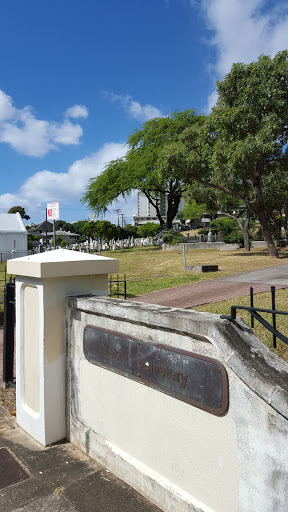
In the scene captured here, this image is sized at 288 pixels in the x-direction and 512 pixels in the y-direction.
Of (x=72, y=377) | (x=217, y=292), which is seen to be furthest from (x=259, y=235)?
(x=72, y=377)

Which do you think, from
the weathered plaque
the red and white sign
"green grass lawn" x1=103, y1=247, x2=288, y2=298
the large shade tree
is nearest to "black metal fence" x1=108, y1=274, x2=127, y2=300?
"green grass lawn" x1=103, y1=247, x2=288, y2=298

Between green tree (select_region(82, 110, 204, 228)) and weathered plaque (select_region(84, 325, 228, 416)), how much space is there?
Result: 37.5 m

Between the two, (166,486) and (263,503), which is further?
(166,486)

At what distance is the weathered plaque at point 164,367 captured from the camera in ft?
7.70

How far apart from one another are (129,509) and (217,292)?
1055 centimetres

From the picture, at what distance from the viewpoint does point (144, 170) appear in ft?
135

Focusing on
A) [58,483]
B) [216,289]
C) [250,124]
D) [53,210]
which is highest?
[250,124]

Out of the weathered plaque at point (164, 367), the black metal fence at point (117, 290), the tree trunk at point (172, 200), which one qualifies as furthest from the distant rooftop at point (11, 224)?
the weathered plaque at point (164, 367)

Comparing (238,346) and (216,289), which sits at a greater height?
(238,346)

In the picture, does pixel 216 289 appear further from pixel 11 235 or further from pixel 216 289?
pixel 11 235

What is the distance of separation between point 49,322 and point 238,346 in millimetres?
2155

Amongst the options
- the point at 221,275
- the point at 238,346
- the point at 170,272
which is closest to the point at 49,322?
the point at 238,346

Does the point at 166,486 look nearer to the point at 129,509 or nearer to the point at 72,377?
the point at 129,509

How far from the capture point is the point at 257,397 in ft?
6.82
